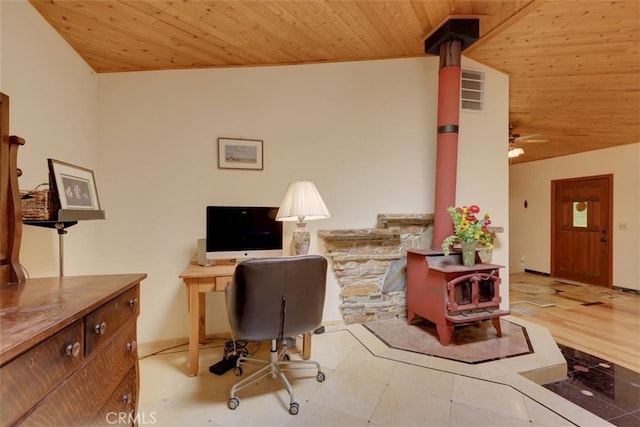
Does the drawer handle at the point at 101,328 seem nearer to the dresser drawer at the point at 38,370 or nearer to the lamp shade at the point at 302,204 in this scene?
the dresser drawer at the point at 38,370

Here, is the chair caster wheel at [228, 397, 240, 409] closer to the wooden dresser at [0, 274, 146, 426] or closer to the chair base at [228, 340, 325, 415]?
the chair base at [228, 340, 325, 415]

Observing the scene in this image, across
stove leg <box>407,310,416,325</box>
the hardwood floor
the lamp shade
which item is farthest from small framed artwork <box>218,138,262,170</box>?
the hardwood floor

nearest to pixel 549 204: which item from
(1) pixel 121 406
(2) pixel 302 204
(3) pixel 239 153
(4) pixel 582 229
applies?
(4) pixel 582 229

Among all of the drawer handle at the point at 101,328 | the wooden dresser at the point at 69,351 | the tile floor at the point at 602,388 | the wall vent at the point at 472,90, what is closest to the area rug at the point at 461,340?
the tile floor at the point at 602,388

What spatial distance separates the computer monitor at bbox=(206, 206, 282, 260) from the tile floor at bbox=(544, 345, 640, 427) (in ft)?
7.68

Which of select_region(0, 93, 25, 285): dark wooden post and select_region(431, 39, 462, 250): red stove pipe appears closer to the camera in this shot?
select_region(0, 93, 25, 285): dark wooden post

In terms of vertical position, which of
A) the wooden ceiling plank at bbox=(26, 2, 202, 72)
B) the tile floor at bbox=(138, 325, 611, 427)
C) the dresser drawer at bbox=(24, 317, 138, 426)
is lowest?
the tile floor at bbox=(138, 325, 611, 427)

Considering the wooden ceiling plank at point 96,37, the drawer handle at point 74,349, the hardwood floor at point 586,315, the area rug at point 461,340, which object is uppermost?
the wooden ceiling plank at point 96,37

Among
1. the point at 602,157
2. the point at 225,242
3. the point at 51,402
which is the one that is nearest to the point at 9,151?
the point at 51,402

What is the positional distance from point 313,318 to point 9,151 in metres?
1.69

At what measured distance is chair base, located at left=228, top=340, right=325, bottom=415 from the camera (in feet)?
5.79

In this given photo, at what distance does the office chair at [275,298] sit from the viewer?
1.66 m

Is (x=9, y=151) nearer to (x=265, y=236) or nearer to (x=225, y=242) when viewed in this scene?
(x=225, y=242)

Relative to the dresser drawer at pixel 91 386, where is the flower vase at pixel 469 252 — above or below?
above
